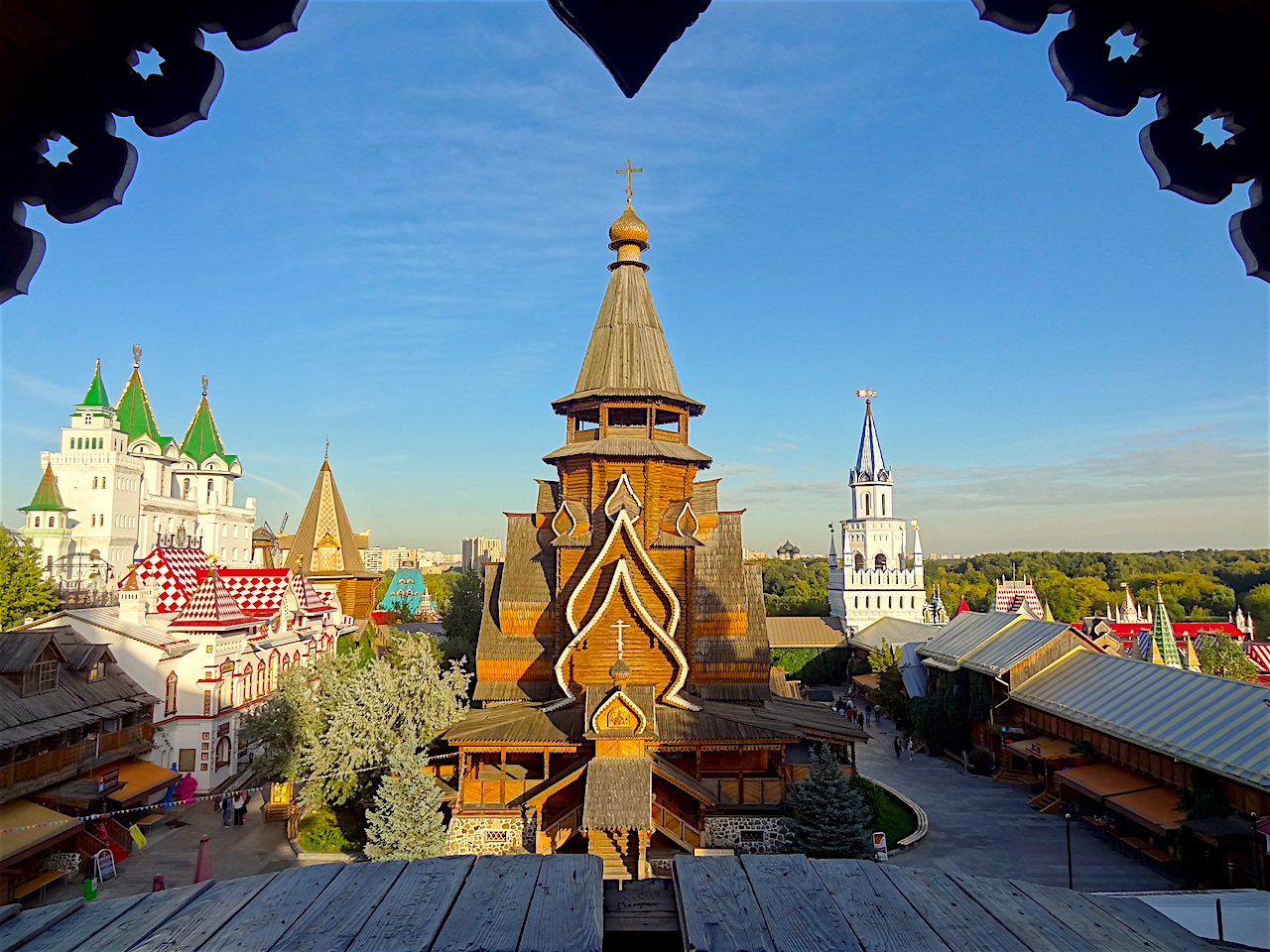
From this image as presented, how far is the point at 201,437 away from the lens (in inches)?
2724

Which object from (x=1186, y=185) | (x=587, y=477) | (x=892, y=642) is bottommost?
(x=892, y=642)

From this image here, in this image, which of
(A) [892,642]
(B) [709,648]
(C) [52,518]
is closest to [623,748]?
(B) [709,648]

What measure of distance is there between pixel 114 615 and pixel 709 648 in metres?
19.9

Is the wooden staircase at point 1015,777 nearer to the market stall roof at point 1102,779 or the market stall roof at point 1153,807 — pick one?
the market stall roof at point 1102,779

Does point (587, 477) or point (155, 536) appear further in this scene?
point (155, 536)

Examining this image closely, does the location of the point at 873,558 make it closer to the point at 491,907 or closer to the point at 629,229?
the point at 629,229

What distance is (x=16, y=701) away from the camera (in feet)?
59.4

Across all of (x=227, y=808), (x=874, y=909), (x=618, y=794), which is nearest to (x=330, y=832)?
(x=227, y=808)

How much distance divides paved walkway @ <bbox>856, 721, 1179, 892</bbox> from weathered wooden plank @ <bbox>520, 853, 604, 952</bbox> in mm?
15405

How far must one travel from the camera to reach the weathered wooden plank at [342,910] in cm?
224

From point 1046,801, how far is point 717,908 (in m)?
26.2

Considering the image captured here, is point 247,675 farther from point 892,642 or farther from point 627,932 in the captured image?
point 892,642

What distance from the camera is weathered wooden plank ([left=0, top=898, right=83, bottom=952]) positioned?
7.56ft

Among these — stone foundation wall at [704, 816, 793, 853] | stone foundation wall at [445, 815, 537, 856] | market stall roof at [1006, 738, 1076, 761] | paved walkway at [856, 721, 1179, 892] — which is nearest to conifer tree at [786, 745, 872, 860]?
stone foundation wall at [704, 816, 793, 853]
